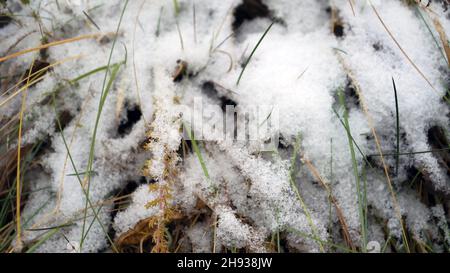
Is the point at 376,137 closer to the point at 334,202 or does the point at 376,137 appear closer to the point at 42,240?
the point at 334,202

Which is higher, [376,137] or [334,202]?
[376,137]

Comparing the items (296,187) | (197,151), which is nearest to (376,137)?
(296,187)

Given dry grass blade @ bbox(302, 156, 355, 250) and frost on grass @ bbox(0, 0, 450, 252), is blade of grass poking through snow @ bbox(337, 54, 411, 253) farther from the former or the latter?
dry grass blade @ bbox(302, 156, 355, 250)

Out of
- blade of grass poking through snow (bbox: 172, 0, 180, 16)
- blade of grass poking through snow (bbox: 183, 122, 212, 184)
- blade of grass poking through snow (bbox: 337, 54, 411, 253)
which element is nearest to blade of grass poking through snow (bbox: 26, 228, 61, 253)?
blade of grass poking through snow (bbox: 183, 122, 212, 184)

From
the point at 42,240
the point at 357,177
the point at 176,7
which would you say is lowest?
the point at 42,240

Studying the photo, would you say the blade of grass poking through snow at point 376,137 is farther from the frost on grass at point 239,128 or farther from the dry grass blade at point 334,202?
the dry grass blade at point 334,202

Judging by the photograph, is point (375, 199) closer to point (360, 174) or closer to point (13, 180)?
point (360, 174)

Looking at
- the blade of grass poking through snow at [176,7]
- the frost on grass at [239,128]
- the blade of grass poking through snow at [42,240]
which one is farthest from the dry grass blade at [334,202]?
the blade of grass poking through snow at [42,240]

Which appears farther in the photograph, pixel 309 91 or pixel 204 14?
pixel 204 14
